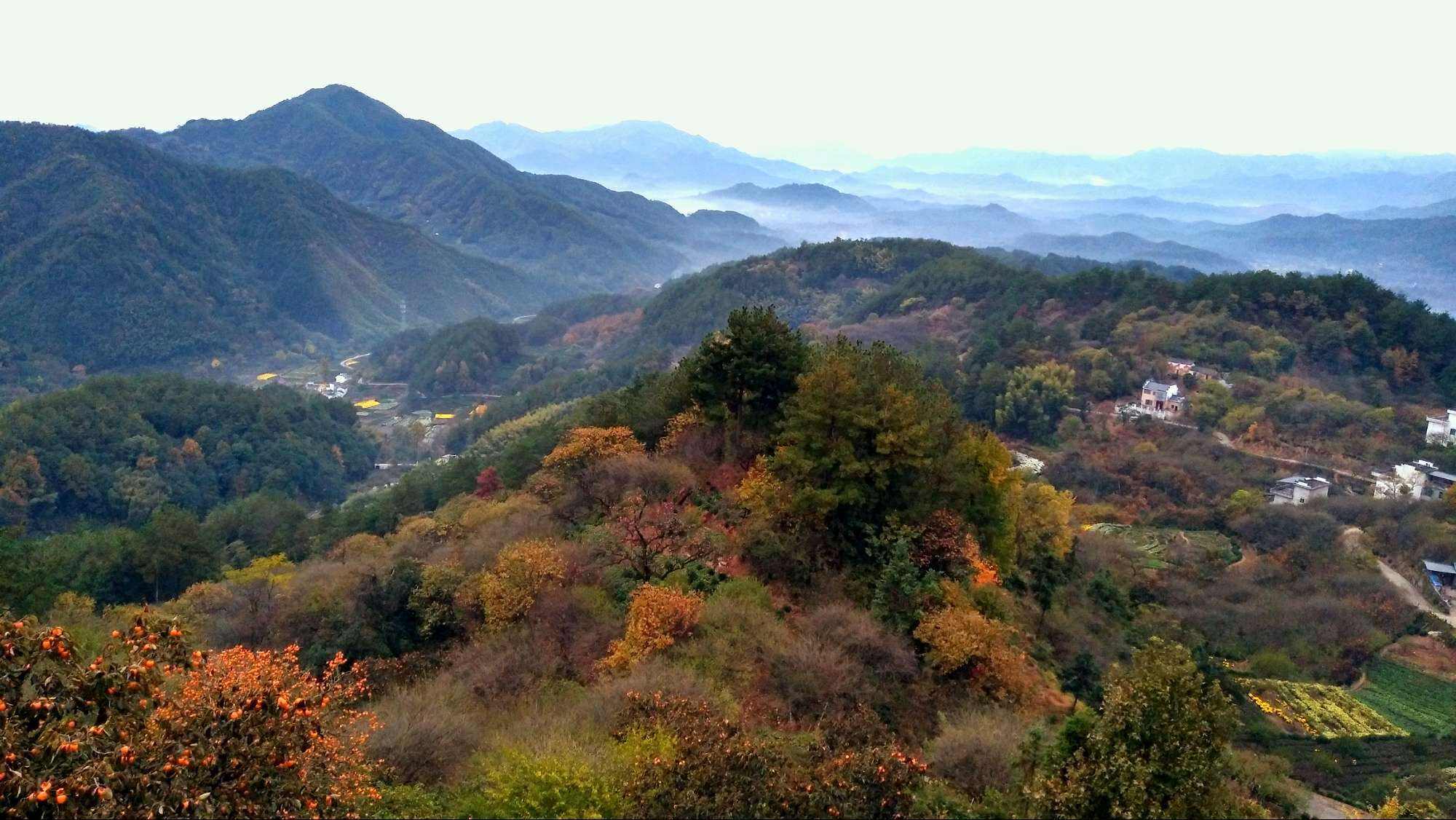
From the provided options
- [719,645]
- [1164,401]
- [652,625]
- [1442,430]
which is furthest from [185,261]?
[1442,430]

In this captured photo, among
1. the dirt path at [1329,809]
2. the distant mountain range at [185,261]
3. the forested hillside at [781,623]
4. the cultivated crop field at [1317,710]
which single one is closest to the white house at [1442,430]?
→ the forested hillside at [781,623]

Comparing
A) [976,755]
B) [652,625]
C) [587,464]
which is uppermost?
[587,464]

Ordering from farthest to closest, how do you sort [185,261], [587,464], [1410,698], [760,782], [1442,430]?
[185,261], [1442,430], [1410,698], [587,464], [760,782]

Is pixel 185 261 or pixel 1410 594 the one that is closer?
pixel 1410 594

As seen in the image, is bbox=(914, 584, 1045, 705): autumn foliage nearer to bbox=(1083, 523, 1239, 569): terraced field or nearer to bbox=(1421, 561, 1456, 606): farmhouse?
bbox=(1083, 523, 1239, 569): terraced field

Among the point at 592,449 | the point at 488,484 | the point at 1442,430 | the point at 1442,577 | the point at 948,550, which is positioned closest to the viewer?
the point at 948,550

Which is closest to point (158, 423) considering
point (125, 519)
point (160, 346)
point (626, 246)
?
point (125, 519)

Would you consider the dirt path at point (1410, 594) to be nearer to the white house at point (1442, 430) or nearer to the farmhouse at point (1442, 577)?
the farmhouse at point (1442, 577)

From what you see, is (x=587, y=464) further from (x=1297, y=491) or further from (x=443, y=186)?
(x=443, y=186)
